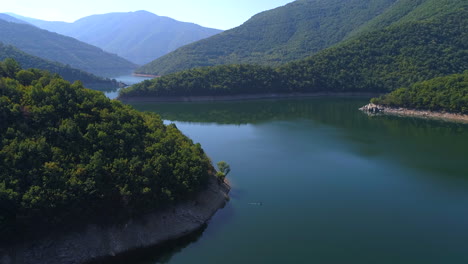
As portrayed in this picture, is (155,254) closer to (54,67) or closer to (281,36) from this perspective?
(54,67)

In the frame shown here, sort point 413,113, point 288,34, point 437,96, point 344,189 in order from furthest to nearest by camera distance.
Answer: point 288,34
point 413,113
point 437,96
point 344,189

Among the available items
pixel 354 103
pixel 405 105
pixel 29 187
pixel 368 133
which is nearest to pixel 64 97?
pixel 29 187

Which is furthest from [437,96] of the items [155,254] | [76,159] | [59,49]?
[59,49]

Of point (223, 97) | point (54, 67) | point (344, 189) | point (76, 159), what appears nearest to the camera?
point (76, 159)

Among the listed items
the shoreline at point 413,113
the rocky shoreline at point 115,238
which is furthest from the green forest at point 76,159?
the shoreline at point 413,113

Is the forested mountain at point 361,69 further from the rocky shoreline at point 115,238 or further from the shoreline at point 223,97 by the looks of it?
the rocky shoreline at point 115,238

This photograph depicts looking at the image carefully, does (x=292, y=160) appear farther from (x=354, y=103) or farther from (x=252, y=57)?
(x=252, y=57)

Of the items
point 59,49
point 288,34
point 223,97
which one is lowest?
point 223,97
